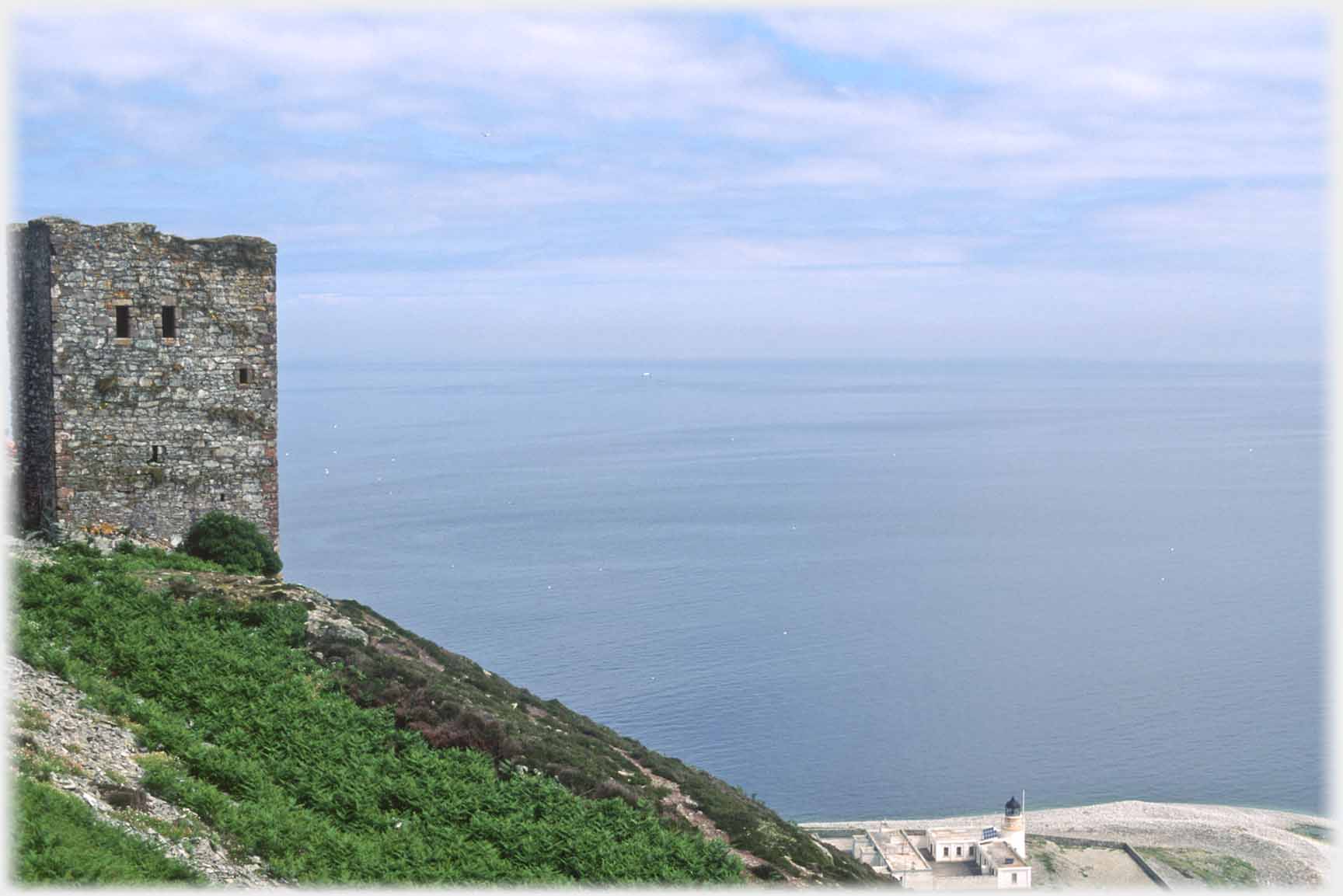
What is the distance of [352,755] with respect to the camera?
12484mm

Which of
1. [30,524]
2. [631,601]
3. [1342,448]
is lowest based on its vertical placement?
[631,601]

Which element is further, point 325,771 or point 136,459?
point 136,459

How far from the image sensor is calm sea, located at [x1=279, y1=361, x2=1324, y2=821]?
2178 inches

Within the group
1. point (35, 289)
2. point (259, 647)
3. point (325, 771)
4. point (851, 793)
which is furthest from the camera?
point (851, 793)

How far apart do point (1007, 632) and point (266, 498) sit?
5828cm

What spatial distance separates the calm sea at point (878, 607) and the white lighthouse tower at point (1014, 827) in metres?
7.52

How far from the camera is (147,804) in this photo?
10.2 m

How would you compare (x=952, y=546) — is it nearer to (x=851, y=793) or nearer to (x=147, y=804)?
(x=851, y=793)

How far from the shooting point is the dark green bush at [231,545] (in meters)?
19.4

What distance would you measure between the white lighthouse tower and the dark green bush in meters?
32.4

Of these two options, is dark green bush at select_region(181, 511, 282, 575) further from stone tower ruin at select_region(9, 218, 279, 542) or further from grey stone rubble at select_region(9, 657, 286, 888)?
grey stone rubble at select_region(9, 657, 286, 888)

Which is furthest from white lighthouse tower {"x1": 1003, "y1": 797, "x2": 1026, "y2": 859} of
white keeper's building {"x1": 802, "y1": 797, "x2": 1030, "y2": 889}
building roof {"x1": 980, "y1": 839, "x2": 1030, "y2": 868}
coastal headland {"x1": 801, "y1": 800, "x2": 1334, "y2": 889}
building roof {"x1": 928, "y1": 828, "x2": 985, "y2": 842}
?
coastal headland {"x1": 801, "y1": 800, "x2": 1334, "y2": 889}

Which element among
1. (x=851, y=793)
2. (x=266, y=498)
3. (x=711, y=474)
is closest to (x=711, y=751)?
(x=851, y=793)

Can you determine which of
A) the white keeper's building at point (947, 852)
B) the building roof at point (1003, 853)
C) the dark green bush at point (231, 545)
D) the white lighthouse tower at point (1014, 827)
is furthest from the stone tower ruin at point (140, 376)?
the white lighthouse tower at point (1014, 827)
